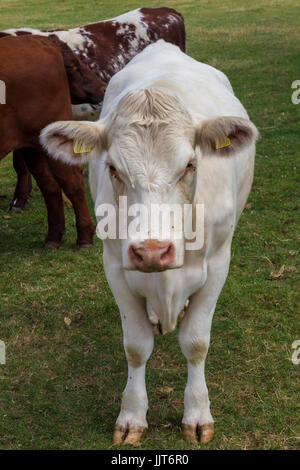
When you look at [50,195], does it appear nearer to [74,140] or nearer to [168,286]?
[74,140]

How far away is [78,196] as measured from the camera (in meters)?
5.88

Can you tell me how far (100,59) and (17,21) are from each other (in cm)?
1321

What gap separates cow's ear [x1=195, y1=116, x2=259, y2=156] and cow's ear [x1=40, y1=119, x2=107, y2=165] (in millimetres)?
440

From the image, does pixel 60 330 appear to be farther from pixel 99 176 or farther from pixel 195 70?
pixel 195 70

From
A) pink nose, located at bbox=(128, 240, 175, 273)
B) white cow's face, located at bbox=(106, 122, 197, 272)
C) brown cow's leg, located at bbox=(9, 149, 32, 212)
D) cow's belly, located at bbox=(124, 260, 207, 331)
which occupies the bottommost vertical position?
brown cow's leg, located at bbox=(9, 149, 32, 212)

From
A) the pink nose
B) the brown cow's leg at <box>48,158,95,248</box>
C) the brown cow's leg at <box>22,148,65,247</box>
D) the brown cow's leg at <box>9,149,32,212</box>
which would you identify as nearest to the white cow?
the pink nose

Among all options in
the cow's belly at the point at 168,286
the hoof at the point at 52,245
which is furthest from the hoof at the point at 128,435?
the hoof at the point at 52,245

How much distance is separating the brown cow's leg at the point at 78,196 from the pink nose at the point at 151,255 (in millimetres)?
3251

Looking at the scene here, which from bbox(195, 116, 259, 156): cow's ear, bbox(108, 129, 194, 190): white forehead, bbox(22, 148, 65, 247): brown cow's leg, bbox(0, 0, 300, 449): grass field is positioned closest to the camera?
bbox(108, 129, 194, 190): white forehead

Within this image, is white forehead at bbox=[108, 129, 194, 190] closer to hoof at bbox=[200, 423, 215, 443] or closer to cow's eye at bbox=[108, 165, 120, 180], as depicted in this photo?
cow's eye at bbox=[108, 165, 120, 180]

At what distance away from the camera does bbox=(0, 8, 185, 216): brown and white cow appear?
7051mm

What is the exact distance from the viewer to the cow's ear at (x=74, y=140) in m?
2.96

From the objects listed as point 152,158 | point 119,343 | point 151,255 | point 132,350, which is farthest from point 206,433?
point 152,158

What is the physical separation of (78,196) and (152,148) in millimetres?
3252
